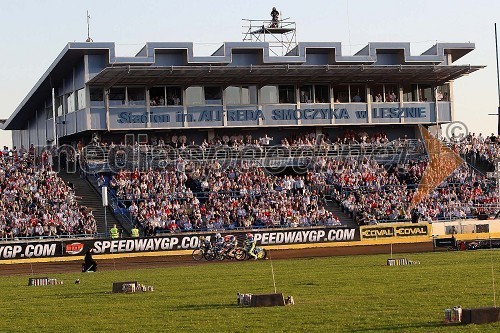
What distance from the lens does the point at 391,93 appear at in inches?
2968

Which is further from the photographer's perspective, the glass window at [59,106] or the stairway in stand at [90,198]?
the glass window at [59,106]

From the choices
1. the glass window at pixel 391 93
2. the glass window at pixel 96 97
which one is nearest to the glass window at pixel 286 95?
the glass window at pixel 391 93

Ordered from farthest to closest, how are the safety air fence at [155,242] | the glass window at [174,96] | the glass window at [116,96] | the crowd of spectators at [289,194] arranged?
the glass window at [174,96] → the glass window at [116,96] → the crowd of spectators at [289,194] → the safety air fence at [155,242]

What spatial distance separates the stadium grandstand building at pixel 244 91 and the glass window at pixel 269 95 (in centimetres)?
7

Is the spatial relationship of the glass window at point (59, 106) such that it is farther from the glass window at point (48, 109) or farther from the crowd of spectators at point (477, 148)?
the crowd of spectators at point (477, 148)

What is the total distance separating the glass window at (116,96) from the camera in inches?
2712

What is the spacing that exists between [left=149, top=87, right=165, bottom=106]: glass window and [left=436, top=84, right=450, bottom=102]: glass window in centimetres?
2016

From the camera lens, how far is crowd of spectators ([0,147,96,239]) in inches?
2125

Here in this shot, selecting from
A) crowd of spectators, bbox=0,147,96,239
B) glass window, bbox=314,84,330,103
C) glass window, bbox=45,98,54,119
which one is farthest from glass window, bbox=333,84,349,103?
crowd of spectators, bbox=0,147,96,239

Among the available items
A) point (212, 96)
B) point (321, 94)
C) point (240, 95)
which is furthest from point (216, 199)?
point (321, 94)

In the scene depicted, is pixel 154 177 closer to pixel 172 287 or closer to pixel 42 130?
pixel 42 130

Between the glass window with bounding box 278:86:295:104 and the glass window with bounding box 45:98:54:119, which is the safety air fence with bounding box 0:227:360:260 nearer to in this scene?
the glass window with bounding box 278:86:295:104

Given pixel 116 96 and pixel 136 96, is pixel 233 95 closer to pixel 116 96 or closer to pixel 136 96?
pixel 136 96

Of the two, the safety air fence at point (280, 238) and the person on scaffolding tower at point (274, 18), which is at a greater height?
the person on scaffolding tower at point (274, 18)
